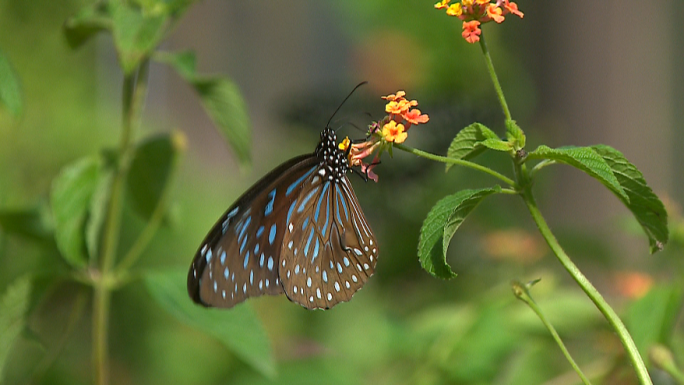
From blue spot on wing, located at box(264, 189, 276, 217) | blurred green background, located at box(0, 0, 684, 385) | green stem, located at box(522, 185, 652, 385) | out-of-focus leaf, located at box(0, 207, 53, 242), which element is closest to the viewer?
green stem, located at box(522, 185, 652, 385)

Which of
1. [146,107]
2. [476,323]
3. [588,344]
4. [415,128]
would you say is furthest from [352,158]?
[146,107]

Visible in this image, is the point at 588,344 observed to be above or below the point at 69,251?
below

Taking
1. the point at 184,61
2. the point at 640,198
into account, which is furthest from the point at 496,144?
the point at 184,61

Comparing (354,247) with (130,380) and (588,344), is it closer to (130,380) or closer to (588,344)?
(588,344)

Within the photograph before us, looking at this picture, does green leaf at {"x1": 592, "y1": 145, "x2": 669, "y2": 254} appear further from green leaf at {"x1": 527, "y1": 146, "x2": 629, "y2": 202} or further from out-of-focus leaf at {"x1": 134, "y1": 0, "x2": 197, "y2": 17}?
out-of-focus leaf at {"x1": 134, "y1": 0, "x2": 197, "y2": 17}

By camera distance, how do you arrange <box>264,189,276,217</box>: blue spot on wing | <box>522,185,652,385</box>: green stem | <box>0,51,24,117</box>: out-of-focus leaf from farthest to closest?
<box>264,189,276,217</box>: blue spot on wing, <box>0,51,24,117</box>: out-of-focus leaf, <box>522,185,652,385</box>: green stem

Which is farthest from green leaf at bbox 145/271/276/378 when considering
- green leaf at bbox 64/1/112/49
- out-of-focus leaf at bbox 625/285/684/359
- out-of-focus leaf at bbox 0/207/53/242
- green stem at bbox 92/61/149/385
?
out-of-focus leaf at bbox 625/285/684/359

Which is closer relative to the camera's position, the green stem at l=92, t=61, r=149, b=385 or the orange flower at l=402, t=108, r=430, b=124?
the orange flower at l=402, t=108, r=430, b=124
